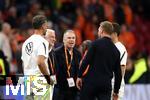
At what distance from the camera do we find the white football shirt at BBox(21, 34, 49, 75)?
1395 centimetres

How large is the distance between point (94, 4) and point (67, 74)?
9596mm

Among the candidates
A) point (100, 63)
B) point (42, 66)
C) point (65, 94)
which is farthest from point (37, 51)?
point (65, 94)

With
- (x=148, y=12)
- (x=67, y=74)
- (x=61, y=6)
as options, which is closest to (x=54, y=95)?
(x=67, y=74)

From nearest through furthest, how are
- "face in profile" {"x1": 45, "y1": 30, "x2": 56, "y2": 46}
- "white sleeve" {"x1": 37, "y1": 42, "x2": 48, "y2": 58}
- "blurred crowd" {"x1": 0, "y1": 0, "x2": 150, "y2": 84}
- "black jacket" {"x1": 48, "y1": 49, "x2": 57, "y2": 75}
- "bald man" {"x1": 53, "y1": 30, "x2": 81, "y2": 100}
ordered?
"white sleeve" {"x1": 37, "y1": 42, "x2": 48, "y2": 58}
"black jacket" {"x1": 48, "y1": 49, "x2": 57, "y2": 75}
"face in profile" {"x1": 45, "y1": 30, "x2": 56, "y2": 46}
"bald man" {"x1": 53, "y1": 30, "x2": 81, "y2": 100}
"blurred crowd" {"x1": 0, "y1": 0, "x2": 150, "y2": 84}

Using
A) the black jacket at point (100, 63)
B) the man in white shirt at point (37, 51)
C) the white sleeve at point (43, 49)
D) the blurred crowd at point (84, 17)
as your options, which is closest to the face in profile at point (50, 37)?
the man in white shirt at point (37, 51)

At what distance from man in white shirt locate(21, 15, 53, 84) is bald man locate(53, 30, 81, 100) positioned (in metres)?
1.29

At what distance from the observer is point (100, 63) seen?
45.3 feet

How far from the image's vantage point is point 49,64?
1510cm

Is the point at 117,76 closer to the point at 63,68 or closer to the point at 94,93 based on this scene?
the point at 94,93

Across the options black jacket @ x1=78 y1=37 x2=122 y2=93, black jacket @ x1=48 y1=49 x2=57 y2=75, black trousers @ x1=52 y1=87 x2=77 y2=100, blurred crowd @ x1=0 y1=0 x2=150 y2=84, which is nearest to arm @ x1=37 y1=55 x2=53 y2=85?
black jacket @ x1=78 y1=37 x2=122 y2=93

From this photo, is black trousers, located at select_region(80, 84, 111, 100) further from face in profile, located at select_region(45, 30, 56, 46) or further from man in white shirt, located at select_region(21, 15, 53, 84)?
face in profile, located at select_region(45, 30, 56, 46)

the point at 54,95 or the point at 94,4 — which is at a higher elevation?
the point at 94,4

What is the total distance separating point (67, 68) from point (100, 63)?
1.74 meters

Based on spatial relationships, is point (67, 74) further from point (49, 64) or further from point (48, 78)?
point (48, 78)
